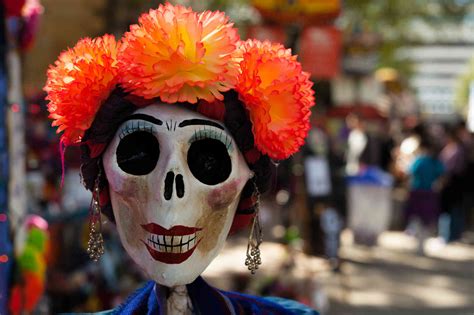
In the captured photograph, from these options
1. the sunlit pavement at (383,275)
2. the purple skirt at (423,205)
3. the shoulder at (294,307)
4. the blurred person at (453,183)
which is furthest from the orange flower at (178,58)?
the blurred person at (453,183)

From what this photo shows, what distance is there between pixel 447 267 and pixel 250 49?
7.01 m

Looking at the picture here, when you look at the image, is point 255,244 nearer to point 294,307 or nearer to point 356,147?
point 294,307

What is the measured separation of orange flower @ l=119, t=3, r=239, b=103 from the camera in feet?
6.04

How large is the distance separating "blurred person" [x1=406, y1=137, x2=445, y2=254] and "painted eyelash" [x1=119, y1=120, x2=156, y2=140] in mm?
7168

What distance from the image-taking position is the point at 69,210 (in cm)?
574

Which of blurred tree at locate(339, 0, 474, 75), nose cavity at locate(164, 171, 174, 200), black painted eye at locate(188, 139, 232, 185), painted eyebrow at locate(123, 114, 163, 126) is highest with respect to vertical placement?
blurred tree at locate(339, 0, 474, 75)

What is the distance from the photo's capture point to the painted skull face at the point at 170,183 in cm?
187

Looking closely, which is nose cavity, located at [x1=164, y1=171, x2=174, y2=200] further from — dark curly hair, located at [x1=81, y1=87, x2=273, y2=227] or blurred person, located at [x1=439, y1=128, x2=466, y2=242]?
blurred person, located at [x1=439, y1=128, x2=466, y2=242]

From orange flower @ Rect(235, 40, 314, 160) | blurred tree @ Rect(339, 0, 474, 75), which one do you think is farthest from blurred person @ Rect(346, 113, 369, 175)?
orange flower @ Rect(235, 40, 314, 160)

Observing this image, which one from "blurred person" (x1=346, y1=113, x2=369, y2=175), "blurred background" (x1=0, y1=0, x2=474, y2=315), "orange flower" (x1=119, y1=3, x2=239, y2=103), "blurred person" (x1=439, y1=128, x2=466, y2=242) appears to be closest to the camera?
"orange flower" (x1=119, y1=3, x2=239, y2=103)

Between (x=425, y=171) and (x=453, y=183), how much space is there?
3.61ft

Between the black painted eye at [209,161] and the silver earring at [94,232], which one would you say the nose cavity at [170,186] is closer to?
the black painted eye at [209,161]

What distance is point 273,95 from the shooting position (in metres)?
1.93

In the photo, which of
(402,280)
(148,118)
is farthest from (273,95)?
(402,280)
